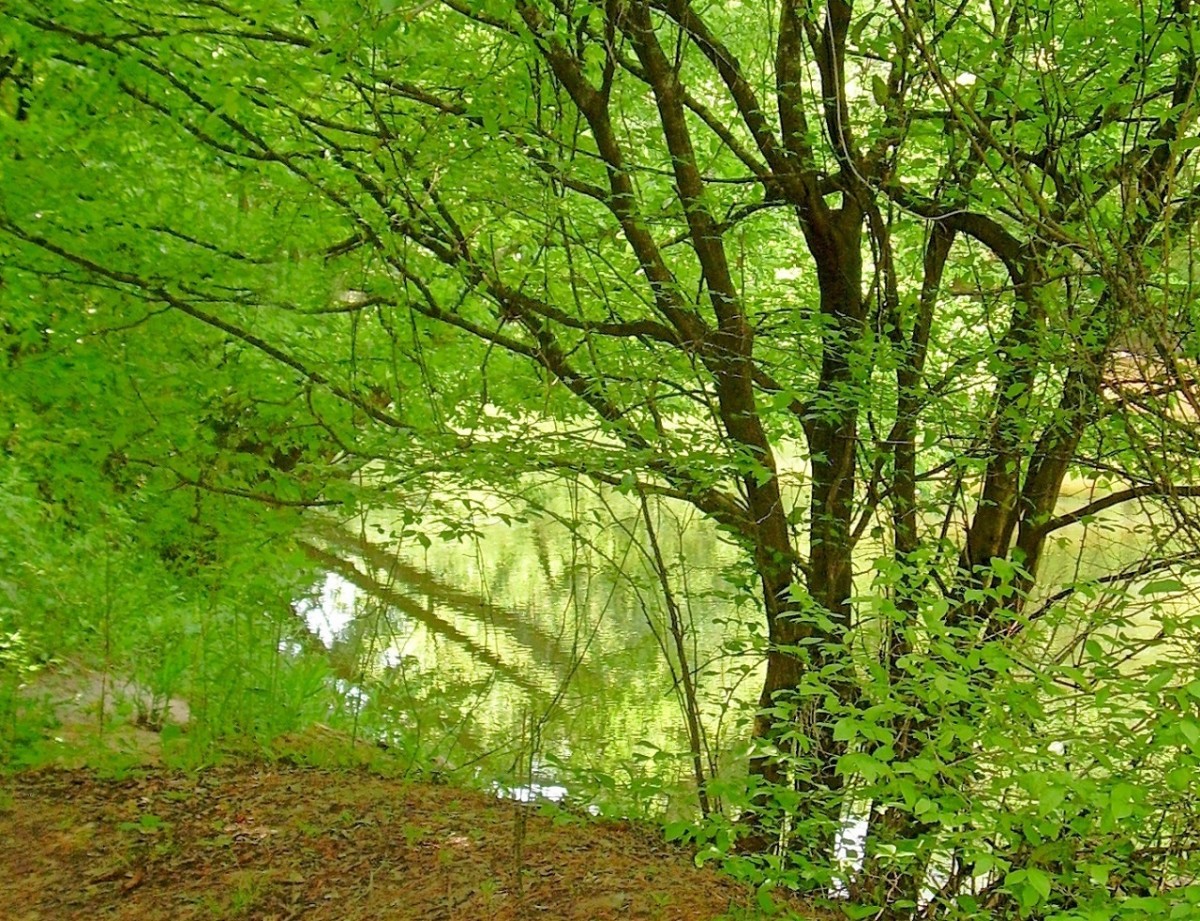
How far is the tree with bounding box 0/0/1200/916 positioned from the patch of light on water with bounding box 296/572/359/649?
4229mm

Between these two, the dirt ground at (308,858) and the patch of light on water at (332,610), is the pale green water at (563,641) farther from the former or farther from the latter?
the dirt ground at (308,858)

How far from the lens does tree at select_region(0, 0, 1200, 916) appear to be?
11.5ft

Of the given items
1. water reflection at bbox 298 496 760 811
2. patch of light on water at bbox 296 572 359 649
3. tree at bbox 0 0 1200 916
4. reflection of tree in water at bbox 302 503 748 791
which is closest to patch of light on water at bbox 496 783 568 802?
water reflection at bbox 298 496 760 811

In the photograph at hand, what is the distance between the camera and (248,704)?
548cm

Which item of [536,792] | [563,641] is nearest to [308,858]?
[536,792]

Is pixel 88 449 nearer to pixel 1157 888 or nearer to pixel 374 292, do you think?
pixel 374 292

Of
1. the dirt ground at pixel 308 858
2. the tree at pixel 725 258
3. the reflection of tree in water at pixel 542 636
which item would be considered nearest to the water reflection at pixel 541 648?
the reflection of tree in water at pixel 542 636

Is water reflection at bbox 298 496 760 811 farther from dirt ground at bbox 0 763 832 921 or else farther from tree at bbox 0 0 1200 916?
tree at bbox 0 0 1200 916

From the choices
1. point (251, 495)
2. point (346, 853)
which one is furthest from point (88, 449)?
point (346, 853)

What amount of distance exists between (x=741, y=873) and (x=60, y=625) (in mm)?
4581

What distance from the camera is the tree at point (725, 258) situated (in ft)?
11.5

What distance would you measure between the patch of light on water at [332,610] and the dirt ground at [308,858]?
418 cm

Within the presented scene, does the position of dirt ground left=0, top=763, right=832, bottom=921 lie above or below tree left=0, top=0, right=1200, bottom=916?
below

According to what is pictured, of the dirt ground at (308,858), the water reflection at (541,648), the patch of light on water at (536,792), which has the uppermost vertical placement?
the water reflection at (541,648)
